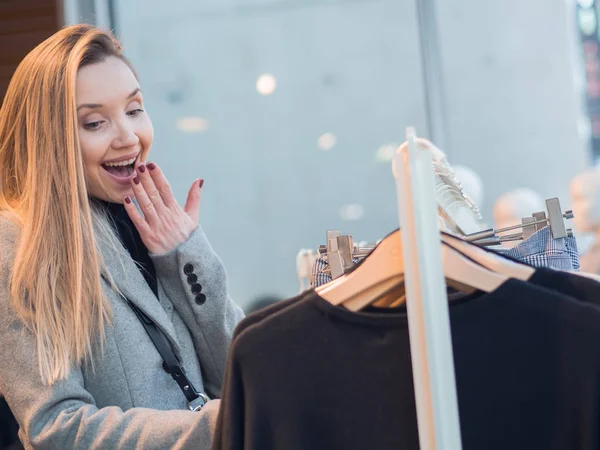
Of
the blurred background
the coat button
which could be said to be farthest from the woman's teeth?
the blurred background

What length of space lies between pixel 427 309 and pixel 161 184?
3.03ft

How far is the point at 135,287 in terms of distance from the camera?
1630mm

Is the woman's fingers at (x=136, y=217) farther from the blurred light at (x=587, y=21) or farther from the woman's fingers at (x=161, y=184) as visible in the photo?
the blurred light at (x=587, y=21)

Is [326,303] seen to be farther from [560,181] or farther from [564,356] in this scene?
[560,181]

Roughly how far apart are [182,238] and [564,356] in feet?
3.02

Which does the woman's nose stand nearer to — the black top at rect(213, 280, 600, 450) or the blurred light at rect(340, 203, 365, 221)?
the black top at rect(213, 280, 600, 450)

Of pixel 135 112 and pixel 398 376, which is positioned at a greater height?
pixel 135 112

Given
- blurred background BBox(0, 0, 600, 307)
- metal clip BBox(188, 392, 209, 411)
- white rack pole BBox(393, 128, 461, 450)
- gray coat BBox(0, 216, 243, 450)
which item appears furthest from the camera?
blurred background BBox(0, 0, 600, 307)

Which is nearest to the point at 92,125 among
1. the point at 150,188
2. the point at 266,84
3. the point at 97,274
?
the point at 150,188

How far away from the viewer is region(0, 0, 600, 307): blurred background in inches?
178

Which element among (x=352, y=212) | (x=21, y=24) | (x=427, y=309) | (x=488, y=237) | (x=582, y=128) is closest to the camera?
(x=427, y=309)

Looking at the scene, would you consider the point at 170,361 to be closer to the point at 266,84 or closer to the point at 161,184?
the point at 161,184

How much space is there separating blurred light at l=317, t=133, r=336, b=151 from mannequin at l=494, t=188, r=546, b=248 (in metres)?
0.97

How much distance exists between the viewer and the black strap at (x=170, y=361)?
5.12ft
